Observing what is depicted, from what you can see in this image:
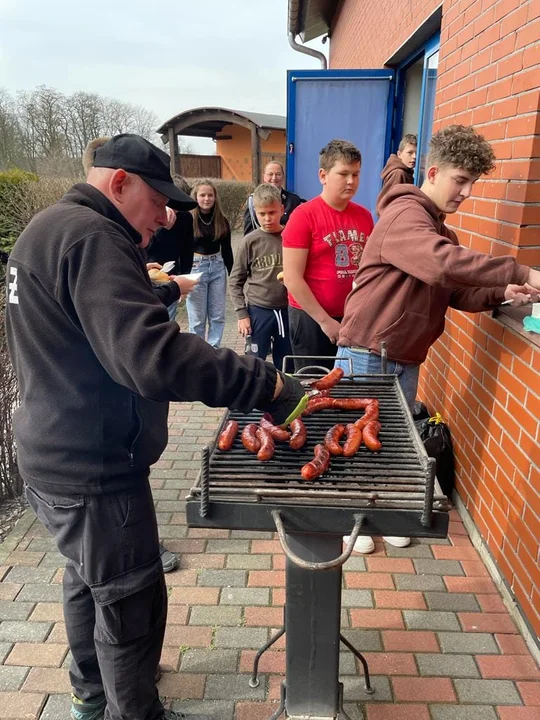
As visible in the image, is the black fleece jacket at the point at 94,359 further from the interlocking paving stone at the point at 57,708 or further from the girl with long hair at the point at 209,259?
the girl with long hair at the point at 209,259

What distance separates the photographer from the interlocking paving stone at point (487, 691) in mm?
2344

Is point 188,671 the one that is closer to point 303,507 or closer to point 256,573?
point 256,573

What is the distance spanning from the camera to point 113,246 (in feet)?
5.18

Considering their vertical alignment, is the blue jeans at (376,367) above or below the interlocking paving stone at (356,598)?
above

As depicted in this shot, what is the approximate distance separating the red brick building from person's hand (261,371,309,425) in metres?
1.23

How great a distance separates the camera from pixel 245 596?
298cm

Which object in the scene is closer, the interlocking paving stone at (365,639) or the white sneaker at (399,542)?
the interlocking paving stone at (365,639)

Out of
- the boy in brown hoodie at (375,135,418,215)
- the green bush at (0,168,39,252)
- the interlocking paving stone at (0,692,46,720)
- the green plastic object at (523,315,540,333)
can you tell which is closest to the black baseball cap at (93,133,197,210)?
the green plastic object at (523,315,540,333)

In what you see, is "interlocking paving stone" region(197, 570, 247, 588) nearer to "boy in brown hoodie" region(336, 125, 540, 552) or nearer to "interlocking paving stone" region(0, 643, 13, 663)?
"interlocking paving stone" region(0, 643, 13, 663)

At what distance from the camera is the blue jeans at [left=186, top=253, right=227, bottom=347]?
6379 millimetres

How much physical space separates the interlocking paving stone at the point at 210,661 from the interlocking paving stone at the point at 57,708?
49 centimetres

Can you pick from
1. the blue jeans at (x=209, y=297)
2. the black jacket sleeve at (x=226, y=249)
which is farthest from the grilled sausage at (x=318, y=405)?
the black jacket sleeve at (x=226, y=249)

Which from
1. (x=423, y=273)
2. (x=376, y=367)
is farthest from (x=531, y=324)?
(x=376, y=367)

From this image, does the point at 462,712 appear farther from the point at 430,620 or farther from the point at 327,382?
the point at 327,382
